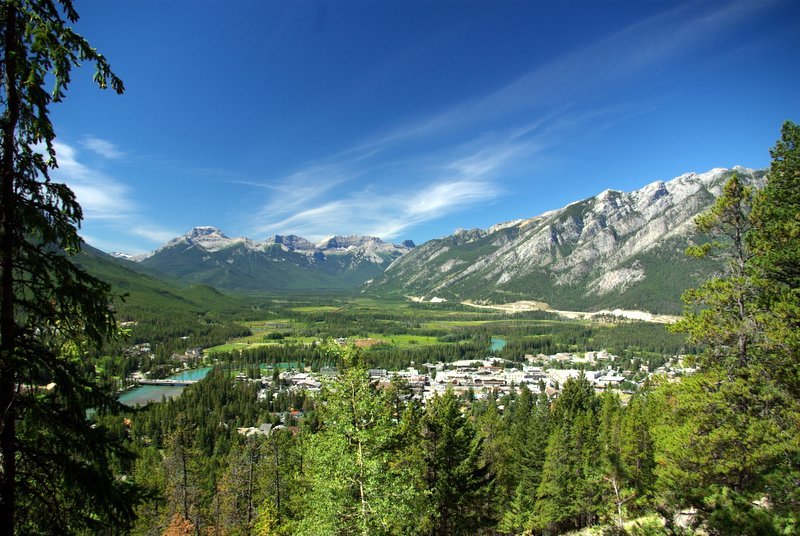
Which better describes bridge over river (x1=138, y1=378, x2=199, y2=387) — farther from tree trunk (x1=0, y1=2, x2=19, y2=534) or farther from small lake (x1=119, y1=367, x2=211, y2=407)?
tree trunk (x1=0, y1=2, x2=19, y2=534)

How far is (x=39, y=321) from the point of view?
19.0 ft

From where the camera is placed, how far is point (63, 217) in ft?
19.4

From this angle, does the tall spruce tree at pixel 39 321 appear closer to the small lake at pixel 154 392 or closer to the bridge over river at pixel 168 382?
the small lake at pixel 154 392

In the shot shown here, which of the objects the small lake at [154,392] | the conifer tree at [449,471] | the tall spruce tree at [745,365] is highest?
the tall spruce tree at [745,365]

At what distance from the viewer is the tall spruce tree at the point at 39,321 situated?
537 cm

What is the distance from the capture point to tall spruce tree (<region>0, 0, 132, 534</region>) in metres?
5.37

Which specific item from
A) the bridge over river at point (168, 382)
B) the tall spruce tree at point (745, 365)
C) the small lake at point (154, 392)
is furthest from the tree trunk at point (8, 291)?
the bridge over river at point (168, 382)

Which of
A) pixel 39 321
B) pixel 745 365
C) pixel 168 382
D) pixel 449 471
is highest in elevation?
pixel 39 321

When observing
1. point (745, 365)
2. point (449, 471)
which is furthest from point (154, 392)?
point (745, 365)

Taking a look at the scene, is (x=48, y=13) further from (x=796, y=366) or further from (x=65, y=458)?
(x=796, y=366)

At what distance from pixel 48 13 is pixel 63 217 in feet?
9.60

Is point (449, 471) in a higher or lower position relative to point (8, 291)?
lower

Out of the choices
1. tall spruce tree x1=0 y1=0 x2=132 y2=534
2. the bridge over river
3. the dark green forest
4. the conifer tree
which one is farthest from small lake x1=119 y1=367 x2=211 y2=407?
tall spruce tree x1=0 y1=0 x2=132 y2=534

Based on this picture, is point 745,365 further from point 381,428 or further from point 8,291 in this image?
point 8,291
